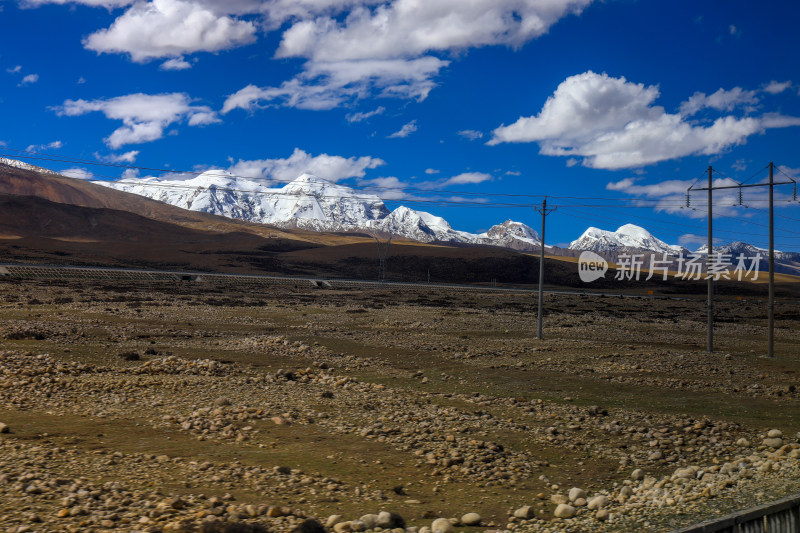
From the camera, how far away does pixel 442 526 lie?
810 centimetres

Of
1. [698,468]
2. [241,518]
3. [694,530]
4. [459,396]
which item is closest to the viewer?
[694,530]

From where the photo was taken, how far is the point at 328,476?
1038cm

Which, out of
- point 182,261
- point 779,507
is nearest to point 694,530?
point 779,507

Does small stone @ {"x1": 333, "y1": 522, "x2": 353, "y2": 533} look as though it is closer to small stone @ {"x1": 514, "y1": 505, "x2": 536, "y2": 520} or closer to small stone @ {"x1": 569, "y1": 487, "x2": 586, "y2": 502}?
small stone @ {"x1": 514, "y1": 505, "x2": 536, "y2": 520}

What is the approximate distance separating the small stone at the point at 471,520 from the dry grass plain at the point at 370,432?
21 cm

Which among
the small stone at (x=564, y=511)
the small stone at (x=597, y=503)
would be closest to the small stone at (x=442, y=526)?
the small stone at (x=564, y=511)

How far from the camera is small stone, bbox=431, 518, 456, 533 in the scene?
8039 millimetres

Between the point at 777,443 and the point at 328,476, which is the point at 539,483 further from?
the point at 777,443

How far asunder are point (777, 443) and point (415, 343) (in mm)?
18410

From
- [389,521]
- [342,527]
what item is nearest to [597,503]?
[389,521]

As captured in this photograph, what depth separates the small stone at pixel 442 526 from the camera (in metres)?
8.04

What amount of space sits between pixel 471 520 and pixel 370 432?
4.94 metres

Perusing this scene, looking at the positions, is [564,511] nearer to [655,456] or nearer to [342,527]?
[342,527]

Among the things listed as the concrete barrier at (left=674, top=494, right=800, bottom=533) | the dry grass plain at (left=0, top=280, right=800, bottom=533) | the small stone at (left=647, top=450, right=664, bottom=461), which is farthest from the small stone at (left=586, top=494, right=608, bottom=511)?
the small stone at (left=647, top=450, right=664, bottom=461)
